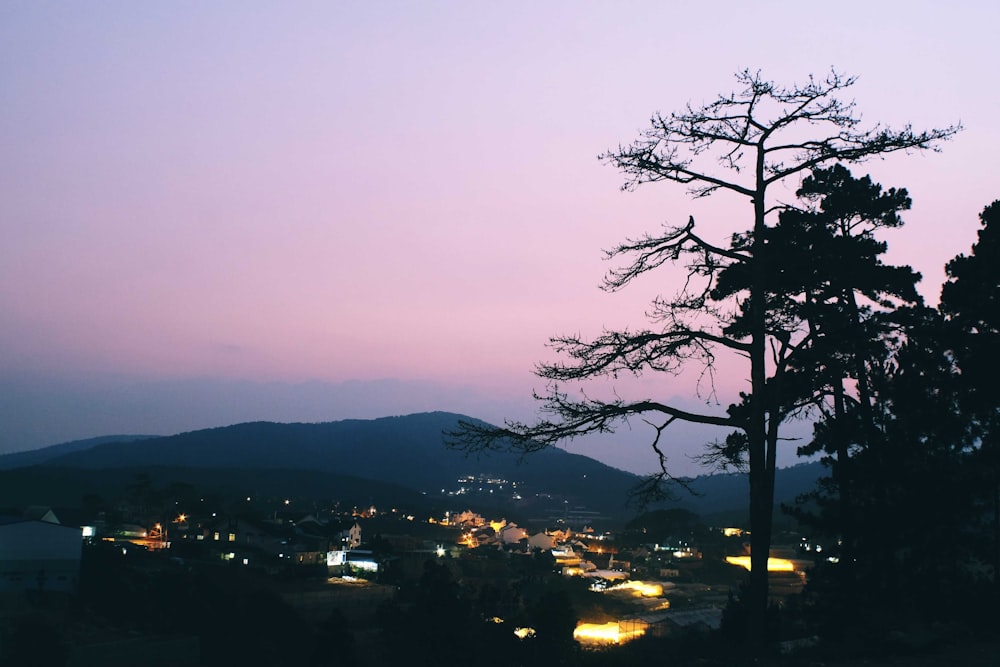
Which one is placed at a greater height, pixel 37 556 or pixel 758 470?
pixel 758 470

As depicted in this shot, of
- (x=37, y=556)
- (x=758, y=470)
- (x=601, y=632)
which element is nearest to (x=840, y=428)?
(x=758, y=470)

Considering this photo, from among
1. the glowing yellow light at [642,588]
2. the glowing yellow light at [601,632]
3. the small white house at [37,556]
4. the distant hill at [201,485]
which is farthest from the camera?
the distant hill at [201,485]

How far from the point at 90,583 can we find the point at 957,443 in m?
44.3

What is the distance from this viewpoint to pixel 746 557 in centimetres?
7019

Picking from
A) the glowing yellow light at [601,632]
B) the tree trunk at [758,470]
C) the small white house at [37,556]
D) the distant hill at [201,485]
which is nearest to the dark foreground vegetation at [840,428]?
the tree trunk at [758,470]

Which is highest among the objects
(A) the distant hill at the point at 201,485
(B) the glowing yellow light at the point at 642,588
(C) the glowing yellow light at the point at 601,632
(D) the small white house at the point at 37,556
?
(D) the small white house at the point at 37,556

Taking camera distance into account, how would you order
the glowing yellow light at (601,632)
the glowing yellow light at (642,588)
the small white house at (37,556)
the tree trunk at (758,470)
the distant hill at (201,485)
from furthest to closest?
the distant hill at (201,485) < the glowing yellow light at (642,588) < the small white house at (37,556) < the glowing yellow light at (601,632) < the tree trunk at (758,470)

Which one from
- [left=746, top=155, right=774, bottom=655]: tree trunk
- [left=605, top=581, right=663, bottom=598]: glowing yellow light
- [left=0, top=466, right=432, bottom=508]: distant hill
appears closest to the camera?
[left=746, top=155, right=774, bottom=655]: tree trunk

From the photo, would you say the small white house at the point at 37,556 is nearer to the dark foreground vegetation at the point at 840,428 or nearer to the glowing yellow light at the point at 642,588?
the dark foreground vegetation at the point at 840,428

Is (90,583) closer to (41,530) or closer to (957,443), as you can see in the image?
(41,530)

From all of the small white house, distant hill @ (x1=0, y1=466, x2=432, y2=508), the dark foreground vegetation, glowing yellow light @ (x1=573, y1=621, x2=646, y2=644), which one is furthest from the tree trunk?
distant hill @ (x1=0, y1=466, x2=432, y2=508)

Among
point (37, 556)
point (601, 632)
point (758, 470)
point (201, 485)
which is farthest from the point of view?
point (201, 485)

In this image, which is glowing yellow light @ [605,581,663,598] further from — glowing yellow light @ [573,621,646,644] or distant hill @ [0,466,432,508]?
distant hill @ [0,466,432,508]

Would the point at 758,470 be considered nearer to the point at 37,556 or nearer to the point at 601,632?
the point at 601,632
